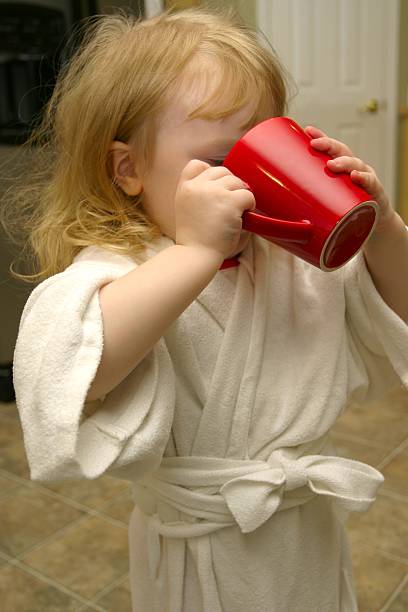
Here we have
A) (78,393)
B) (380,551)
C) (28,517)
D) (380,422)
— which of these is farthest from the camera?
(380,422)

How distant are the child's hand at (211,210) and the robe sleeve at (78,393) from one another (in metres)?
0.09

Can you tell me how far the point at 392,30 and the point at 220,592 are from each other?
339cm

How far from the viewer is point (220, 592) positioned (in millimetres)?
788

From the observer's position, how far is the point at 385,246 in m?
0.74

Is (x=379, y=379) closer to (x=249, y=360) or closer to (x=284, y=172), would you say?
(x=249, y=360)

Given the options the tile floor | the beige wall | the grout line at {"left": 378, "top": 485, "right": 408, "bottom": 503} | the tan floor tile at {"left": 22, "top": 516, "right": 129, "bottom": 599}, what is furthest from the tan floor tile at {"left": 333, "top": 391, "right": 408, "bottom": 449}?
the beige wall

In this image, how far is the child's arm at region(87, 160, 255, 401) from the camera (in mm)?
604

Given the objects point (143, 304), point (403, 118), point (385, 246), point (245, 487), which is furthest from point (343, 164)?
point (403, 118)

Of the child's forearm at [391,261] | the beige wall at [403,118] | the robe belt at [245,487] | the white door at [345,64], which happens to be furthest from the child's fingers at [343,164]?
the beige wall at [403,118]

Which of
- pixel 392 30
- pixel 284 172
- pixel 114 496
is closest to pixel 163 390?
pixel 284 172

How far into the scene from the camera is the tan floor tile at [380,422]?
209 cm

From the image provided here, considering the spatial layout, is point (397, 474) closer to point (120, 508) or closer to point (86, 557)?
point (120, 508)

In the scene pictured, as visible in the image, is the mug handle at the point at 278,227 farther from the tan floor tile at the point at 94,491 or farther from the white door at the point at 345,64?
the white door at the point at 345,64

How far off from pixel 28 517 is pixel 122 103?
1.35m
